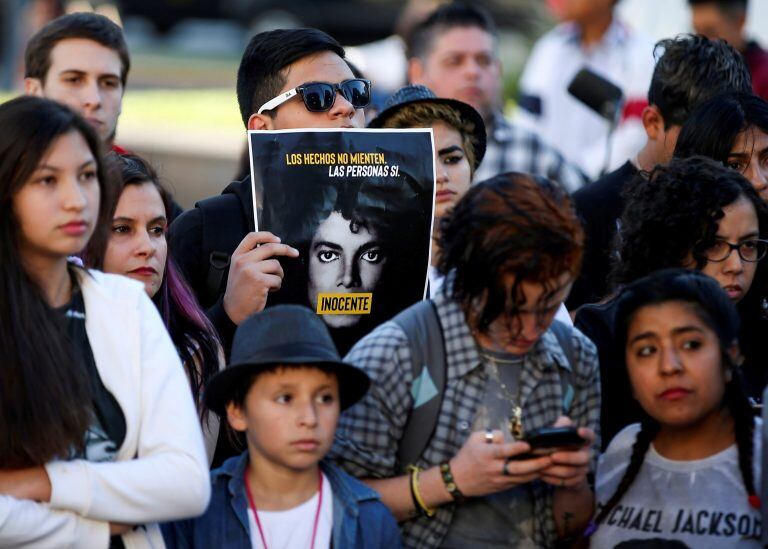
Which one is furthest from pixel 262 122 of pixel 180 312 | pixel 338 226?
pixel 180 312

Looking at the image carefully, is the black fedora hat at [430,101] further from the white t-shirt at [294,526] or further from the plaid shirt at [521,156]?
the plaid shirt at [521,156]

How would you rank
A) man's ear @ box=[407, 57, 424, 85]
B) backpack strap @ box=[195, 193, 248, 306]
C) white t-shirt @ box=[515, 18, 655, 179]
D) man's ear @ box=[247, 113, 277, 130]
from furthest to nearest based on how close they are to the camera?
1. white t-shirt @ box=[515, 18, 655, 179]
2. man's ear @ box=[407, 57, 424, 85]
3. man's ear @ box=[247, 113, 277, 130]
4. backpack strap @ box=[195, 193, 248, 306]

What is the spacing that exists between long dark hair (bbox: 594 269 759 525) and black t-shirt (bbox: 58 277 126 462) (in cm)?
141

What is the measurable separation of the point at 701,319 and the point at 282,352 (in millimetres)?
1199

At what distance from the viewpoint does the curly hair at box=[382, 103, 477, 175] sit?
5.71m

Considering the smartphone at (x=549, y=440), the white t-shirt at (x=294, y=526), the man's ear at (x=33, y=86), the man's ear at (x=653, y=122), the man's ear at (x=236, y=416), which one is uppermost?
the man's ear at (x=33, y=86)

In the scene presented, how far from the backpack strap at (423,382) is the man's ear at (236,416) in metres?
0.45

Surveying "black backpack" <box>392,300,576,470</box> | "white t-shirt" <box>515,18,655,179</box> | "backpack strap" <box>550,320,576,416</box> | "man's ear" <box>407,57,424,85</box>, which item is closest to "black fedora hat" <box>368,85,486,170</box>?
"backpack strap" <box>550,320,576,416</box>

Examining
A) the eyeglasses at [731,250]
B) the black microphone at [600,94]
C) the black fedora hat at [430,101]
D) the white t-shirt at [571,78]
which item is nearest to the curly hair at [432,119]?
the black fedora hat at [430,101]

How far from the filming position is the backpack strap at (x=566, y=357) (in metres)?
4.37

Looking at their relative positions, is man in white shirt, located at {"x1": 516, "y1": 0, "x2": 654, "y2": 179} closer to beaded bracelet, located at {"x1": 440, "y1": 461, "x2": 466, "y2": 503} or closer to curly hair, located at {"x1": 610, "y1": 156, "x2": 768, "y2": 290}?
curly hair, located at {"x1": 610, "y1": 156, "x2": 768, "y2": 290}

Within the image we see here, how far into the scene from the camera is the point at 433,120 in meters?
5.72

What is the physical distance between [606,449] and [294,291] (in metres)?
1.16

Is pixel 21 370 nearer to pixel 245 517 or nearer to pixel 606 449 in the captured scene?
pixel 245 517
